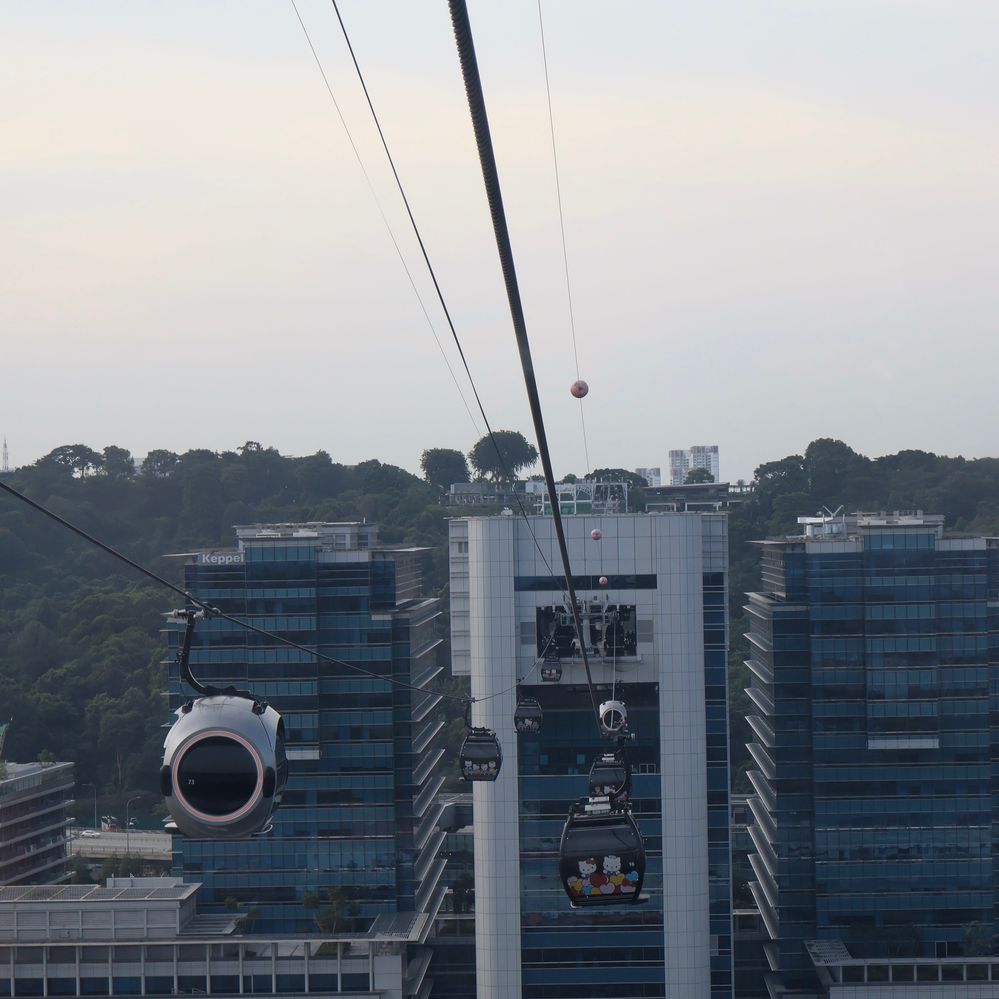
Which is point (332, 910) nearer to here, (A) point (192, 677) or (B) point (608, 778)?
(B) point (608, 778)

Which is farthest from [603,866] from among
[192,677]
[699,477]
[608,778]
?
[699,477]

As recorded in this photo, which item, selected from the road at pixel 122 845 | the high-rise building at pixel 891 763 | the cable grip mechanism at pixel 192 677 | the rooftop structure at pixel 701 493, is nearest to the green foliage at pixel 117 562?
the road at pixel 122 845

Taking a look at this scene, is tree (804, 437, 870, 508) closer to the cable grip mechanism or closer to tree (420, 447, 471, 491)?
tree (420, 447, 471, 491)

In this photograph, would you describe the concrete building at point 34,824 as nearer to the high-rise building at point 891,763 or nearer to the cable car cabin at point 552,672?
the cable car cabin at point 552,672

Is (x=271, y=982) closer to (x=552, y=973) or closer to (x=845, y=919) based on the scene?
(x=552, y=973)

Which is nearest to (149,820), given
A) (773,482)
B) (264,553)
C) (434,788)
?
(434,788)

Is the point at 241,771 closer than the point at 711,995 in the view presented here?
Yes

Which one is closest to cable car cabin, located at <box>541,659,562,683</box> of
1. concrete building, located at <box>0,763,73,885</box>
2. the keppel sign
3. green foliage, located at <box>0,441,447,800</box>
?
the keppel sign
